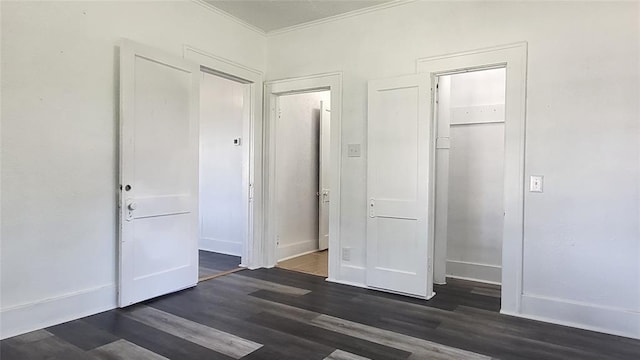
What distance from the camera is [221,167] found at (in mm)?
5605

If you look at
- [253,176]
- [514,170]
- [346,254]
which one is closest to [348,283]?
[346,254]

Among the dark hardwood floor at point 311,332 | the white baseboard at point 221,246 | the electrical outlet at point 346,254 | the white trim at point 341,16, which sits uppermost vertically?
the white trim at point 341,16

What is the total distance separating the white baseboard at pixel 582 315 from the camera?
9.39 feet

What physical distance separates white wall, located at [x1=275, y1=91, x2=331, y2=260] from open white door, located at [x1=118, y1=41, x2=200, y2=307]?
1331 mm

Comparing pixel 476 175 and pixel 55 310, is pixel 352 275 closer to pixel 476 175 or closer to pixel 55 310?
pixel 476 175

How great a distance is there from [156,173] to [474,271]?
3.50 m

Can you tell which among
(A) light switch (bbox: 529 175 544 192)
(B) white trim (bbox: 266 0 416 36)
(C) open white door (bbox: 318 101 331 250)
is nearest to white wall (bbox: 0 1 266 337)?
(B) white trim (bbox: 266 0 416 36)

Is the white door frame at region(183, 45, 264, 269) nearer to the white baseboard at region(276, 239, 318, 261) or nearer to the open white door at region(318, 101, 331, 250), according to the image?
the white baseboard at region(276, 239, 318, 261)

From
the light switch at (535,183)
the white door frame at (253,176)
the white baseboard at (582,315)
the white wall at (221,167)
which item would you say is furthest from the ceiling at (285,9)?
the white baseboard at (582,315)

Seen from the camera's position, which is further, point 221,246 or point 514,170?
point 221,246

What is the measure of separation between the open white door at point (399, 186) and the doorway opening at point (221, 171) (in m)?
2.09

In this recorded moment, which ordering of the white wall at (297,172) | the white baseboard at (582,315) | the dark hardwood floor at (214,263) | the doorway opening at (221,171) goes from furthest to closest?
1. the doorway opening at (221,171)
2. the white wall at (297,172)
3. the dark hardwood floor at (214,263)
4. the white baseboard at (582,315)

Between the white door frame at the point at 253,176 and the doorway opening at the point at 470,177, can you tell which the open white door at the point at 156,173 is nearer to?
the white door frame at the point at 253,176

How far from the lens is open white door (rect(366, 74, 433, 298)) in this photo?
363cm
